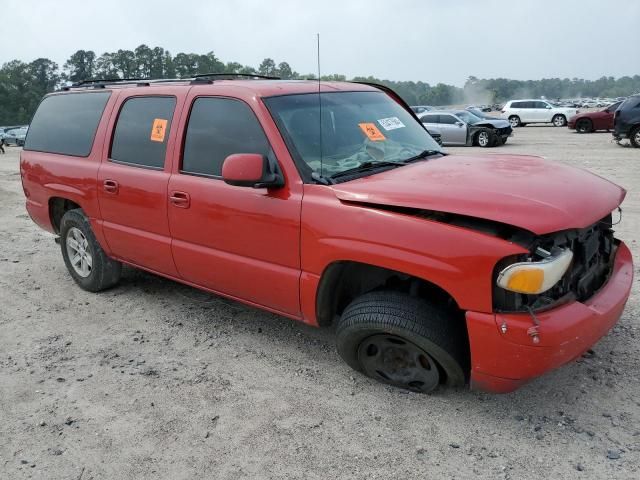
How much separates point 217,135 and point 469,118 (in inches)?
770

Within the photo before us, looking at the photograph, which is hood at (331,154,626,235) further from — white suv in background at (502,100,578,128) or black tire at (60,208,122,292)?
white suv in background at (502,100,578,128)

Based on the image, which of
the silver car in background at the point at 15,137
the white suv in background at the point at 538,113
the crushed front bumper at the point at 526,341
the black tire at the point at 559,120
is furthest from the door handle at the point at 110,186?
the silver car in background at the point at 15,137

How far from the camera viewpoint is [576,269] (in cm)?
295

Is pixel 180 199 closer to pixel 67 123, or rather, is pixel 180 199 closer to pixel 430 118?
pixel 67 123

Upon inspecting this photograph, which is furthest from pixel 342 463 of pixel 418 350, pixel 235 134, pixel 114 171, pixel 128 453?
pixel 114 171

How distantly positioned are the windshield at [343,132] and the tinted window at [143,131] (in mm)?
982

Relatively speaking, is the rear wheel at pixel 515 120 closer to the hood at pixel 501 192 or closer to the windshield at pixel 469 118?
the windshield at pixel 469 118

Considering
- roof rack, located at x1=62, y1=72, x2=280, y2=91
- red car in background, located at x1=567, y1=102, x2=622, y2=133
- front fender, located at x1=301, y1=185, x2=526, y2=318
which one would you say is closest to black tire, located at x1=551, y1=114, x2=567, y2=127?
red car in background, located at x1=567, y1=102, x2=622, y2=133

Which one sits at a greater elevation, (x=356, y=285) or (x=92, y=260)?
(x=356, y=285)

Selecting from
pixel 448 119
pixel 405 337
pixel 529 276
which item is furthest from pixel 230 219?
pixel 448 119

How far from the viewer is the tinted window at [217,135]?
11.6 feet

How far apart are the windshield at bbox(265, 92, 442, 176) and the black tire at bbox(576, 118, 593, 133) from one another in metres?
23.7

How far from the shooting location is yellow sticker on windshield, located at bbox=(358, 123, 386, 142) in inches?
147

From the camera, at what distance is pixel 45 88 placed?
101m
